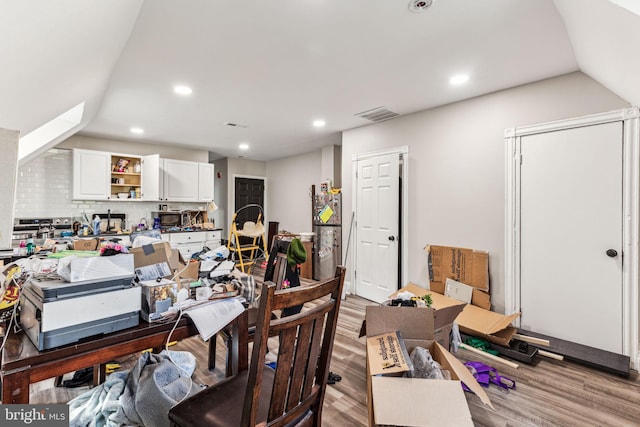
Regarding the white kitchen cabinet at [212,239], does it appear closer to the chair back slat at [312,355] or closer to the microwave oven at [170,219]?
the microwave oven at [170,219]

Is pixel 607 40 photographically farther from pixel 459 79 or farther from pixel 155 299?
pixel 155 299

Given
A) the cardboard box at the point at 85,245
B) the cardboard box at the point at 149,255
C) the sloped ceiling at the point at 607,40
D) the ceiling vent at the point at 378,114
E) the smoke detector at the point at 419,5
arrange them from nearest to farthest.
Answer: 1. the sloped ceiling at the point at 607,40
2. the cardboard box at the point at 149,255
3. the smoke detector at the point at 419,5
4. the cardboard box at the point at 85,245
5. the ceiling vent at the point at 378,114

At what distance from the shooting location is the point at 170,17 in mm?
1907

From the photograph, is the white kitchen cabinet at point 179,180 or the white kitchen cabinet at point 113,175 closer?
the white kitchen cabinet at point 113,175

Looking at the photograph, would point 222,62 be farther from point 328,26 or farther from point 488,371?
point 488,371

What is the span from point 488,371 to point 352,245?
2466 mm

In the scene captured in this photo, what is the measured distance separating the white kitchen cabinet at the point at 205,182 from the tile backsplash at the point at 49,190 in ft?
5.27

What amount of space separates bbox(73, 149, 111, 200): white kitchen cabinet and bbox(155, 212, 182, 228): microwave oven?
0.99 metres

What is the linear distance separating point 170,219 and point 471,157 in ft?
17.0

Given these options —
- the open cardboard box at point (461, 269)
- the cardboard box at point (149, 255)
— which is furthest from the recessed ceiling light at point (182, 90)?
the open cardboard box at point (461, 269)

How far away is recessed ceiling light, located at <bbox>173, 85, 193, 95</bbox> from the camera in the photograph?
298 cm

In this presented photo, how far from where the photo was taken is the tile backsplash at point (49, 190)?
4180 millimetres

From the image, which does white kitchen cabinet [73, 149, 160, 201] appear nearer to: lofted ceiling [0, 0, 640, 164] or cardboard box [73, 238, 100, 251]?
lofted ceiling [0, 0, 640, 164]

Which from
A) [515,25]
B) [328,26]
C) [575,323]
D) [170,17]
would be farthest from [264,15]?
[575,323]
